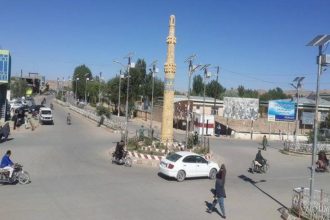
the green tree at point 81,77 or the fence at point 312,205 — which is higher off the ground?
the green tree at point 81,77

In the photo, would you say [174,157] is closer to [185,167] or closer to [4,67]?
[185,167]

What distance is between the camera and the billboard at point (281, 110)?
198ft

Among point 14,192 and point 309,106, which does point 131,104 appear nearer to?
point 309,106

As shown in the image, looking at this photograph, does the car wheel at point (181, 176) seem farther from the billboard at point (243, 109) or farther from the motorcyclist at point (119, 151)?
the billboard at point (243, 109)

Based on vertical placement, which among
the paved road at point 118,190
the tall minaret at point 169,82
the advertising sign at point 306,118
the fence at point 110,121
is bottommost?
the paved road at point 118,190

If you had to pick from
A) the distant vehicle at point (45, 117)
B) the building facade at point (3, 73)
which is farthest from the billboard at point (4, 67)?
the distant vehicle at point (45, 117)

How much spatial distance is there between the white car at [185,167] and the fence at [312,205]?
24.8 feet

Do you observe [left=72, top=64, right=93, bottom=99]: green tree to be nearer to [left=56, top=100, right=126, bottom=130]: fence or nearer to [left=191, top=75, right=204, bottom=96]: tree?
[left=191, top=75, right=204, bottom=96]: tree

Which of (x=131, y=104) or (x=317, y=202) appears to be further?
(x=131, y=104)

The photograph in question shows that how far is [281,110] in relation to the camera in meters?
60.9

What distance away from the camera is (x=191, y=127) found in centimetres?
6000

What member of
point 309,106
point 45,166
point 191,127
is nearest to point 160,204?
point 45,166

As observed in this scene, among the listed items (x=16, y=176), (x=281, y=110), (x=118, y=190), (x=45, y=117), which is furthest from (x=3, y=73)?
(x=281, y=110)

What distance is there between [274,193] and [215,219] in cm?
662
